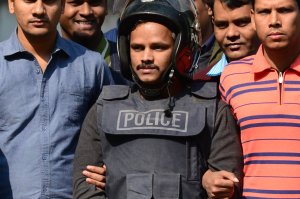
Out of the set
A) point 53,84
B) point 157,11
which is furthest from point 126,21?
point 53,84

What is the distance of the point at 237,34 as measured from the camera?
5570 mm

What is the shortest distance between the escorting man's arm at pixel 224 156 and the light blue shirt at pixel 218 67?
836 mm

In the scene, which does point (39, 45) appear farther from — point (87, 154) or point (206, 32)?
point (206, 32)

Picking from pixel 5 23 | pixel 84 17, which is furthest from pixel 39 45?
pixel 5 23

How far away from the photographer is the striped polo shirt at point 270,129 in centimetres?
443

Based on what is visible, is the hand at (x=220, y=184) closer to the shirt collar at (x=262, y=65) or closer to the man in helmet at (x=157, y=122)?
the man in helmet at (x=157, y=122)

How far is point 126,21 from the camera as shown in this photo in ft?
15.4

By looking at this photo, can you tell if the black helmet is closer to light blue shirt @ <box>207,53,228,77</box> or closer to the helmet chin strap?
the helmet chin strap

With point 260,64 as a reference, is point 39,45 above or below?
above

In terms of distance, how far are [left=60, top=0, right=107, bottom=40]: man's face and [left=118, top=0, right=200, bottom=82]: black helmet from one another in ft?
4.98

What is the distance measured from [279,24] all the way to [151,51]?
25.4 inches

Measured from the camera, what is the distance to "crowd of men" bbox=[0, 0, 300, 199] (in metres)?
4.45

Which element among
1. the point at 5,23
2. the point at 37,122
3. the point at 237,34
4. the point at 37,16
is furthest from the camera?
the point at 5,23

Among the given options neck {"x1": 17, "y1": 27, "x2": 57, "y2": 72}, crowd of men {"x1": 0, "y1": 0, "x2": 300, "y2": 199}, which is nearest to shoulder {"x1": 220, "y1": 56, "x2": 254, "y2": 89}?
crowd of men {"x1": 0, "y1": 0, "x2": 300, "y2": 199}
